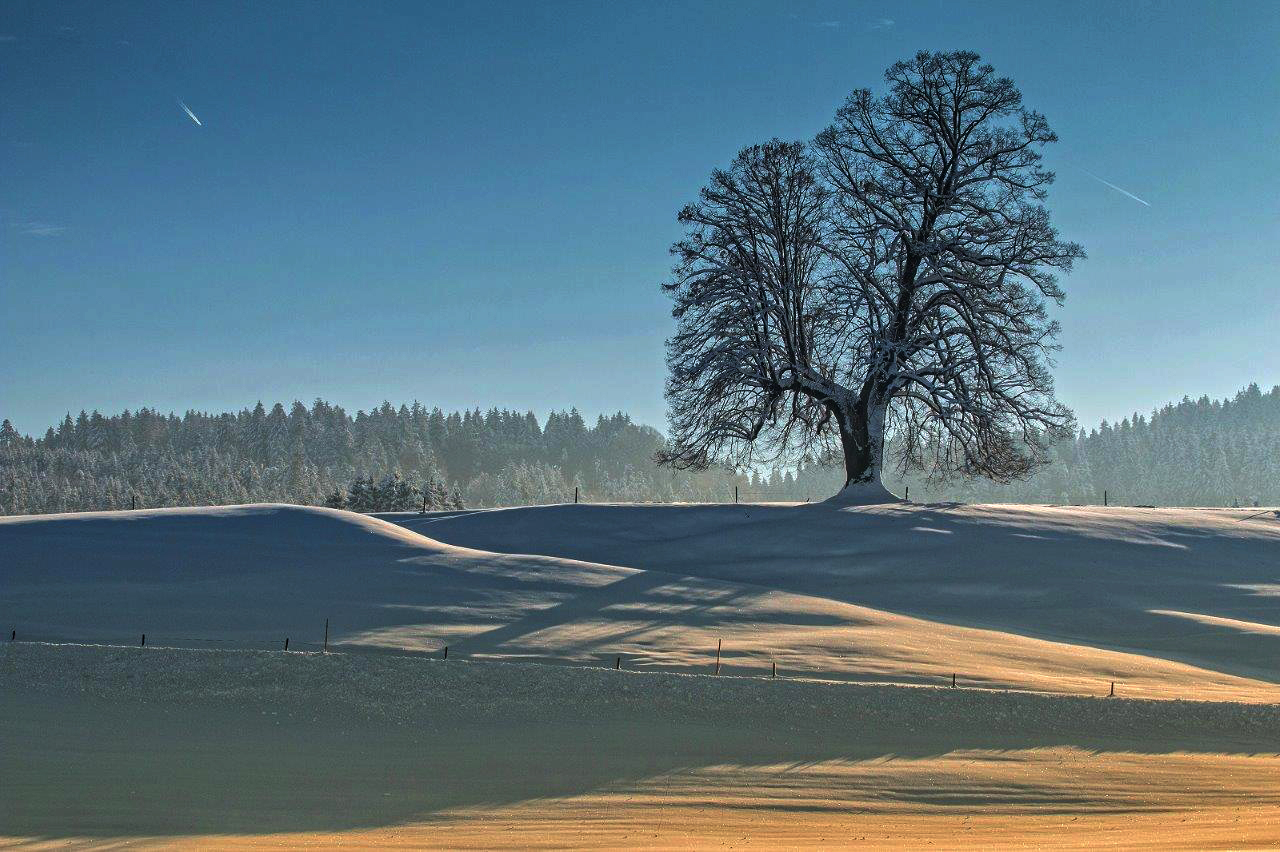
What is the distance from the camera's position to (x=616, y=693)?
13875mm

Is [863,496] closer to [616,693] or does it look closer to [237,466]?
[616,693]

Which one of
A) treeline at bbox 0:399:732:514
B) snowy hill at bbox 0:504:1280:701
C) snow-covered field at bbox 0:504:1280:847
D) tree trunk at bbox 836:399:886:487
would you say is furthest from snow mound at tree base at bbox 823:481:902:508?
treeline at bbox 0:399:732:514

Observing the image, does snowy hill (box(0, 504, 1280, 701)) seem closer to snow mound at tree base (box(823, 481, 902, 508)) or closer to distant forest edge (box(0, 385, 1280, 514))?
snow mound at tree base (box(823, 481, 902, 508))

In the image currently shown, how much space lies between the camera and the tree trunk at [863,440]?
1269 inches

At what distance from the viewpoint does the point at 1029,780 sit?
36.8 ft

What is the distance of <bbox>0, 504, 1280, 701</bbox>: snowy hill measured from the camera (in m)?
16.7

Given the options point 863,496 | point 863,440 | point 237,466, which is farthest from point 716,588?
point 237,466

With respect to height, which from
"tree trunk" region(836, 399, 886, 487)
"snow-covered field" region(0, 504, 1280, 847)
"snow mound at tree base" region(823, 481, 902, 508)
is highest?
"tree trunk" region(836, 399, 886, 487)

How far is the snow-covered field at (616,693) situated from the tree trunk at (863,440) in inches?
262

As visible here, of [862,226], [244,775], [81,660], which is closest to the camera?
[244,775]

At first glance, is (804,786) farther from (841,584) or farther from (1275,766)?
(841,584)

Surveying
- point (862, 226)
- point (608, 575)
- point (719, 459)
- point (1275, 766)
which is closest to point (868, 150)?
point (862, 226)

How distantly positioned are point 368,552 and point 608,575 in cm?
514

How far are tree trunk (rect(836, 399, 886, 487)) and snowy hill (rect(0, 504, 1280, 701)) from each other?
3144 millimetres
